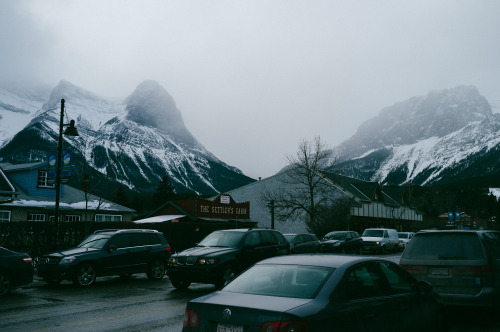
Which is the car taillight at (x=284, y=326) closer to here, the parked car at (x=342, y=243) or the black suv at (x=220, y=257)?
the black suv at (x=220, y=257)

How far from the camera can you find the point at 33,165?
112 feet

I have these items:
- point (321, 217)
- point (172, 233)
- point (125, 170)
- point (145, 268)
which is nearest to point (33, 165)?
point (172, 233)

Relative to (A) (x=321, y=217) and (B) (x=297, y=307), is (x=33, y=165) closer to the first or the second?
(A) (x=321, y=217)

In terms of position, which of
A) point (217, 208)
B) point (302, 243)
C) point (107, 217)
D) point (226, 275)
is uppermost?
point (217, 208)

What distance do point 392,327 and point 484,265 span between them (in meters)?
4.06

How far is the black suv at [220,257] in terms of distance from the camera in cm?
1287

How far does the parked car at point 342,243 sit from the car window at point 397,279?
750 inches

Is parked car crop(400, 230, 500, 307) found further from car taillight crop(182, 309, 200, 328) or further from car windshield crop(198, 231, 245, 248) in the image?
car windshield crop(198, 231, 245, 248)

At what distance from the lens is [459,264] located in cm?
862

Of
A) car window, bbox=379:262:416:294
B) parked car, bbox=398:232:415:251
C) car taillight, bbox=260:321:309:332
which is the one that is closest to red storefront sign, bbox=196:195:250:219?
parked car, bbox=398:232:415:251

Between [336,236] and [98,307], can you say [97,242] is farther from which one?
[336,236]

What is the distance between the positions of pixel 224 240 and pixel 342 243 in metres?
13.7

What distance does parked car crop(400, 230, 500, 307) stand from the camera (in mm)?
8438

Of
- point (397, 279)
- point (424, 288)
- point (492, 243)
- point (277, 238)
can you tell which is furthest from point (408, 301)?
point (277, 238)
